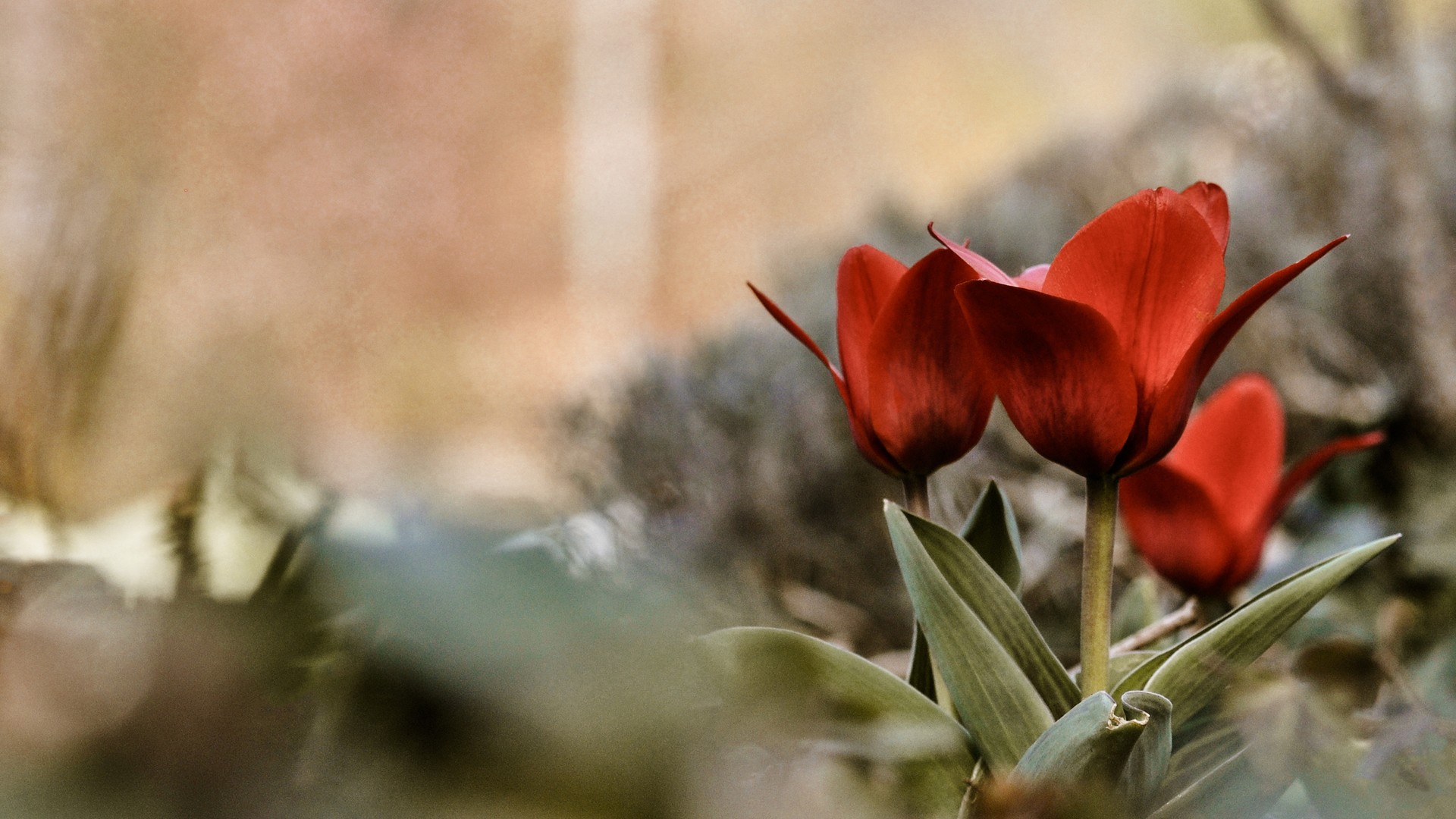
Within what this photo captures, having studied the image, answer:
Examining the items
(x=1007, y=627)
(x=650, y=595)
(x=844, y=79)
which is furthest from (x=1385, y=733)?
(x=844, y=79)

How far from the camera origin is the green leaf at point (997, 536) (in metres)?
0.41

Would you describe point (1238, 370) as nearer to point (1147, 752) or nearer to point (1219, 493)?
point (1219, 493)

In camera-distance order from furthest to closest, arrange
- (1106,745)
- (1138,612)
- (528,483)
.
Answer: (528,483) → (1138,612) → (1106,745)

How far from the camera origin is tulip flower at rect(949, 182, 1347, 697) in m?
0.28

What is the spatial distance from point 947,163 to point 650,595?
22.1 ft

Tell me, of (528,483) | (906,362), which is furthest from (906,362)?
(528,483)

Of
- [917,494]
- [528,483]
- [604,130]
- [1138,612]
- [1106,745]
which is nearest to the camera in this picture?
[1106,745]

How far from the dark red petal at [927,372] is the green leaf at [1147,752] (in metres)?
0.10

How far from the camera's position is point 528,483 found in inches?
78.1

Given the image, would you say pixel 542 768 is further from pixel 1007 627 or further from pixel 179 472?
pixel 1007 627

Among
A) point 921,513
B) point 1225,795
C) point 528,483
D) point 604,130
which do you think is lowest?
point 1225,795

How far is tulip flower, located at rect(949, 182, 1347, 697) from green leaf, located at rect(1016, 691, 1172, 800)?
73mm

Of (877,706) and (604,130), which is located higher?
(604,130)

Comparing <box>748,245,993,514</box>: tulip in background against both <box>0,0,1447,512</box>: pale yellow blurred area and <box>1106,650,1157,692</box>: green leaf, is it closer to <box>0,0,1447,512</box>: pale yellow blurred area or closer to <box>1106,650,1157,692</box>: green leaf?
<box>1106,650,1157,692</box>: green leaf
